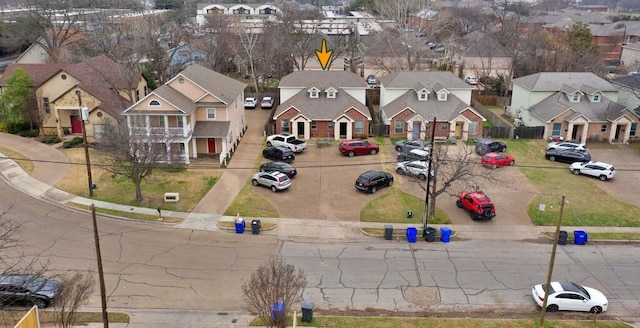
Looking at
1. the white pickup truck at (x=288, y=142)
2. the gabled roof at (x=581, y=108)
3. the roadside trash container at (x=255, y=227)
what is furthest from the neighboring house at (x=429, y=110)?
the roadside trash container at (x=255, y=227)

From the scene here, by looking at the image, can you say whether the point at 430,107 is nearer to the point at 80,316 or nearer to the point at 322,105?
the point at 322,105

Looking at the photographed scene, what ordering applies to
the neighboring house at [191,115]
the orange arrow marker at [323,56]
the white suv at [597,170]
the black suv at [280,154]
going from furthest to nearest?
the orange arrow marker at [323,56] → the black suv at [280,154] → the neighboring house at [191,115] → the white suv at [597,170]

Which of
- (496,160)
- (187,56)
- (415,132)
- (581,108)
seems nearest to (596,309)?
(496,160)

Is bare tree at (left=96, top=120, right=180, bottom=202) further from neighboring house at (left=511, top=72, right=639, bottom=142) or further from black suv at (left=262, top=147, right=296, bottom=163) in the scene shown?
neighboring house at (left=511, top=72, right=639, bottom=142)

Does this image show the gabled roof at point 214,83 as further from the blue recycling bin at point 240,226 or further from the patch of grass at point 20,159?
the blue recycling bin at point 240,226

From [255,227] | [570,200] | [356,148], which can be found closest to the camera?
[255,227]

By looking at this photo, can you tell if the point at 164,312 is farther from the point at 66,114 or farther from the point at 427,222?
the point at 66,114

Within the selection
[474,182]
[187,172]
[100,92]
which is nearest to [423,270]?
[474,182]
